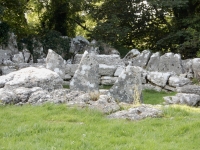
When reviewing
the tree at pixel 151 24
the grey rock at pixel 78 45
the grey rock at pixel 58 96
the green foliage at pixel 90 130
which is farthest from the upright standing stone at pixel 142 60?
the green foliage at pixel 90 130

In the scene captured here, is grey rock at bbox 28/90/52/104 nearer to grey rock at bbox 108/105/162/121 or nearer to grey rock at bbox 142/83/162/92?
grey rock at bbox 108/105/162/121

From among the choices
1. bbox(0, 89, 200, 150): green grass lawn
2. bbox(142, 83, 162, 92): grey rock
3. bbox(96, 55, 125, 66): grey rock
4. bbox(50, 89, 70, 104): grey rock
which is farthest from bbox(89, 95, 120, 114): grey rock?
bbox(96, 55, 125, 66): grey rock

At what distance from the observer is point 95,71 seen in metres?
12.0

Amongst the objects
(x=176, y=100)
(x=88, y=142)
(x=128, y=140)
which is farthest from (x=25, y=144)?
(x=176, y=100)

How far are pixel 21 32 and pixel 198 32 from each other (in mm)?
12659

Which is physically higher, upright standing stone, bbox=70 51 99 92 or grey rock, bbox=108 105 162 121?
upright standing stone, bbox=70 51 99 92

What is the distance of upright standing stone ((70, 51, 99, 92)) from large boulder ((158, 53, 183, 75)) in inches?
296

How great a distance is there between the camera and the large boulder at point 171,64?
18312mm

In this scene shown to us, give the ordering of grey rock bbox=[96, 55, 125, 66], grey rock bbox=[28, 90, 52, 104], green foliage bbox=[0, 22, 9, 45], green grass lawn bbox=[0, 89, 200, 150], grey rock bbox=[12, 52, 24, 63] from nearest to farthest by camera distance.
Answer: green grass lawn bbox=[0, 89, 200, 150], grey rock bbox=[28, 90, 52, 104], grey rock bbox=[96, 55, 125, 66], grey rock bbox=[12, 52, 24, 63], green foliage bbox=[0, 22, 9, 45]

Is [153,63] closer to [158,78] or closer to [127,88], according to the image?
[158,78]

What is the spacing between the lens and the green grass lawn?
572cm

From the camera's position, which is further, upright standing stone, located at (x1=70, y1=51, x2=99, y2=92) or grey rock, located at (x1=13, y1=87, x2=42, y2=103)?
upright standing stone, located at (x1=70, y1=51, x2=99, y2=92)

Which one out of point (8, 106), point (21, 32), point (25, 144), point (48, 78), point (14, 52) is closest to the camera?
point (25, 144)

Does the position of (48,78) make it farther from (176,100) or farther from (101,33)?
(101,33)
